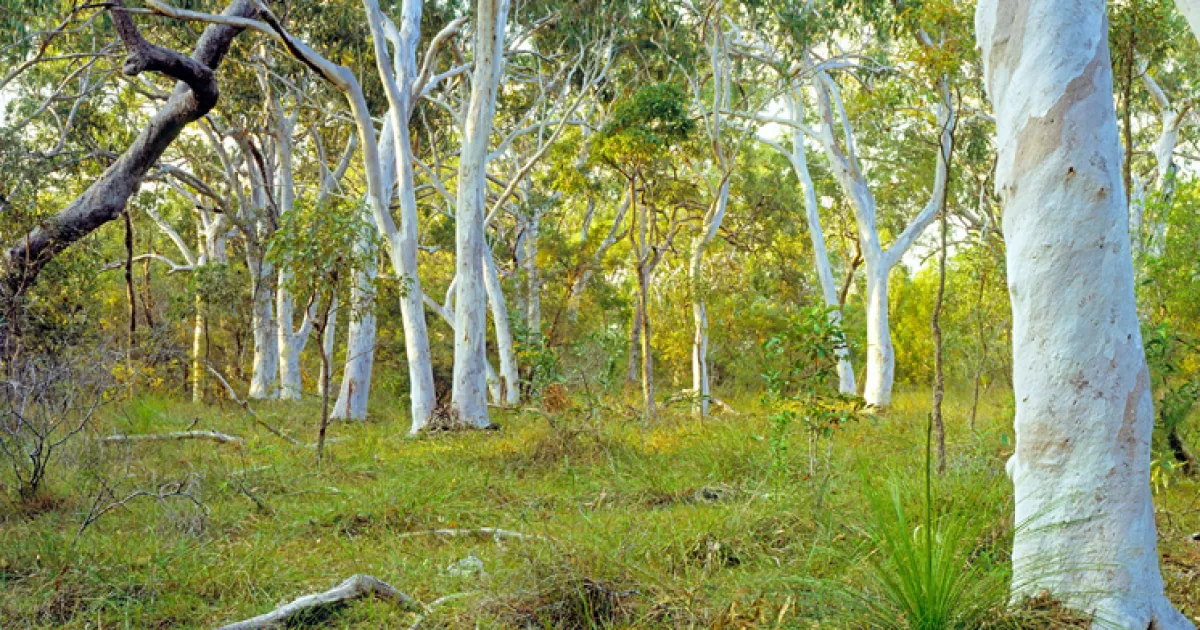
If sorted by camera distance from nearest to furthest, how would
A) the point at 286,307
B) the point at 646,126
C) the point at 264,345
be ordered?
the point at 646,126, the point at 264,345, the point at 286,307

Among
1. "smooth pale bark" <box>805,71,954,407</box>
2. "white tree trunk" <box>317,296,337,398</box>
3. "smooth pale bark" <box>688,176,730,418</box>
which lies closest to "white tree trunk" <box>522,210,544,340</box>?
"smooth pale bark" <box>688,176,730,418</box>

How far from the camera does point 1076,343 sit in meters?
2.90

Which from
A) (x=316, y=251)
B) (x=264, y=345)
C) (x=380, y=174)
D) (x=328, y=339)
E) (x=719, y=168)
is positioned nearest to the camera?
(x=316, y=251)

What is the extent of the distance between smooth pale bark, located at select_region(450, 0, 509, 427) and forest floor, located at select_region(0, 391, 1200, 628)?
10.0 feet

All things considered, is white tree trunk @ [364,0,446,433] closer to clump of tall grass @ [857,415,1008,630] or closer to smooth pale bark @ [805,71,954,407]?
smooth pale bark @ [805,71,954,407]

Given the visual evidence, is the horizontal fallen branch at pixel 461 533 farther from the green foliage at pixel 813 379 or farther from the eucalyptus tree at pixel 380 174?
the eucalyptus tree at pixel 380 174

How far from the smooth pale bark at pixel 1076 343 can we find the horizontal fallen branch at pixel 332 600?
2.39m

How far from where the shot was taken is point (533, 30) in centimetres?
1563

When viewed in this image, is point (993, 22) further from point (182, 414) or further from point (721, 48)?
point (721, 48)

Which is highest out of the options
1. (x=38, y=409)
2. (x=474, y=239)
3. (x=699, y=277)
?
(x=699, y=277)

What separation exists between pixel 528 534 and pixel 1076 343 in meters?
2.92

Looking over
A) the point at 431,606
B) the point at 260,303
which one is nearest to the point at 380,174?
the point at 260,303

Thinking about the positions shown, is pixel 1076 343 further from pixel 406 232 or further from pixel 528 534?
pixel 406 232

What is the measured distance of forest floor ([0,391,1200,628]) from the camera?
345 cm
